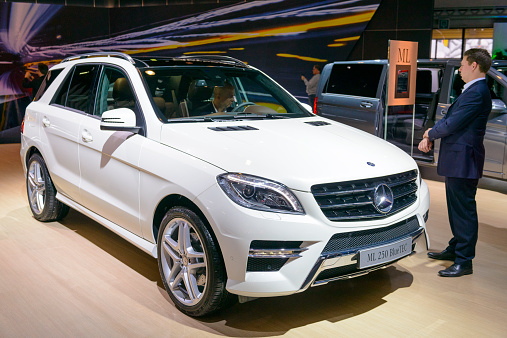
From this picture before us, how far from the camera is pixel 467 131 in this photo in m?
3.93

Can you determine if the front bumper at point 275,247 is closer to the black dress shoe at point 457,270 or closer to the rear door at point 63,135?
the black dress shoe at point 457,270

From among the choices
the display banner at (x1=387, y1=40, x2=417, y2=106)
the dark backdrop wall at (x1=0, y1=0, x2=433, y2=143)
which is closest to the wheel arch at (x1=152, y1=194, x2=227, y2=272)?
the display banner at (x1=387, y1=40, x2=417, y2=106)

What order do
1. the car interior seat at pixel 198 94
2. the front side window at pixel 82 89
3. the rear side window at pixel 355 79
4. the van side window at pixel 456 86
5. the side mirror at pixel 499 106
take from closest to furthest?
→ the car interior seat at pixel 198 94 < the front side window at pixel 82 89 < the side mirror at pixel 499 106 < the van side window at pixel 456 86 < the rear side window at pixel 355 79

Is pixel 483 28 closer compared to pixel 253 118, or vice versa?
pixel 253 118

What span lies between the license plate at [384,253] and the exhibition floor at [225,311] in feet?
0.84

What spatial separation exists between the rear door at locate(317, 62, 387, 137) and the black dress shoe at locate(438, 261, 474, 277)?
145 inches

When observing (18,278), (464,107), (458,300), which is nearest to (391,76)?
(464,107)

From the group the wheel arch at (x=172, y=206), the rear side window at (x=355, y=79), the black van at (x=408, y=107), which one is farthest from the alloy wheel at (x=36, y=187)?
the rear side window at (x=355, y=79)

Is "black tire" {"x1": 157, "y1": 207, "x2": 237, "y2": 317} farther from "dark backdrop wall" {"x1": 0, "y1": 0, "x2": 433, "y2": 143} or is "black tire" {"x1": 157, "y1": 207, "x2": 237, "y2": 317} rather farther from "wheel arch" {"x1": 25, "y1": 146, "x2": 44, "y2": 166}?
"dark backdrop wall" {"x1": 0, "y1": 0, "x2": 433, "y2": 143}

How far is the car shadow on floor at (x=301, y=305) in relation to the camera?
326 cm

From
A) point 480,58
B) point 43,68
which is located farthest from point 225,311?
point 43,68

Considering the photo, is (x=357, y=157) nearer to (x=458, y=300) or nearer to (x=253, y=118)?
(x=253, y=118)

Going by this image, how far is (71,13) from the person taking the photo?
13.5 meters

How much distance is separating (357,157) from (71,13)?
12074 mm
